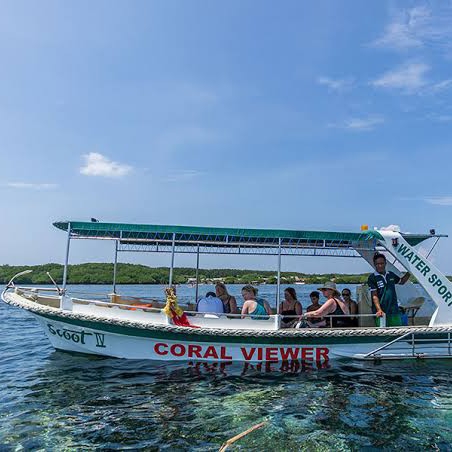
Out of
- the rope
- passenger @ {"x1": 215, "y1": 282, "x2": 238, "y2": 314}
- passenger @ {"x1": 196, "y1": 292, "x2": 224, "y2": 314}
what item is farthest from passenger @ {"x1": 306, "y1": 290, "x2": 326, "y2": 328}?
passenger @ {"x1": 196, "y1": 292, "x2": 224, "y2": 314}

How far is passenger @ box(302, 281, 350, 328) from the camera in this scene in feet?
28.9

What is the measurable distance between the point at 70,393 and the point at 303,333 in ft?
14.2

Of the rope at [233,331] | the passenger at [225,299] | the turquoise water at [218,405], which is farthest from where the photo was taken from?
the passenger at [225,299]

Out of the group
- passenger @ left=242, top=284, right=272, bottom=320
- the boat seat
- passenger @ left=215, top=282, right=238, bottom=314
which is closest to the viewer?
passenger @ left=242, top=284, right=272, bottom=320

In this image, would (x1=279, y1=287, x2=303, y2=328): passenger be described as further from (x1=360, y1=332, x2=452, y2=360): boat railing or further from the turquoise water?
(x1=360, y1=332, x2=452, y2=360): boat railing

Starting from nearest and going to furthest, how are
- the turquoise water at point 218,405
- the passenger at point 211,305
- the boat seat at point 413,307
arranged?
the turquoise water at point 218,405 → the passenger at point 211,305 → the boat seat at point 413,307

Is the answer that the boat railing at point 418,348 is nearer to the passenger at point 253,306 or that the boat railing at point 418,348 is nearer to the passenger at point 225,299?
the passenger at point 253,306

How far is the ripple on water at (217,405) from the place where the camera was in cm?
539

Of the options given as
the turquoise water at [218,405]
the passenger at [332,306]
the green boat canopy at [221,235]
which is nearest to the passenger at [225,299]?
the green boat canopy at [221,235]

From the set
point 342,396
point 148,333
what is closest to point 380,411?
point 342,396

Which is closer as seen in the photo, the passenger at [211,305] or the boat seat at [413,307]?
the passenger at [211,305]

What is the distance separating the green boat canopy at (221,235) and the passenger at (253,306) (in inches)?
46.3

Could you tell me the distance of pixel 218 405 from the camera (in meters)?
6.53

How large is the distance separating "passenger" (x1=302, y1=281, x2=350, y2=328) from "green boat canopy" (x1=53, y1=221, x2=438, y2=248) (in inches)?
42.3
